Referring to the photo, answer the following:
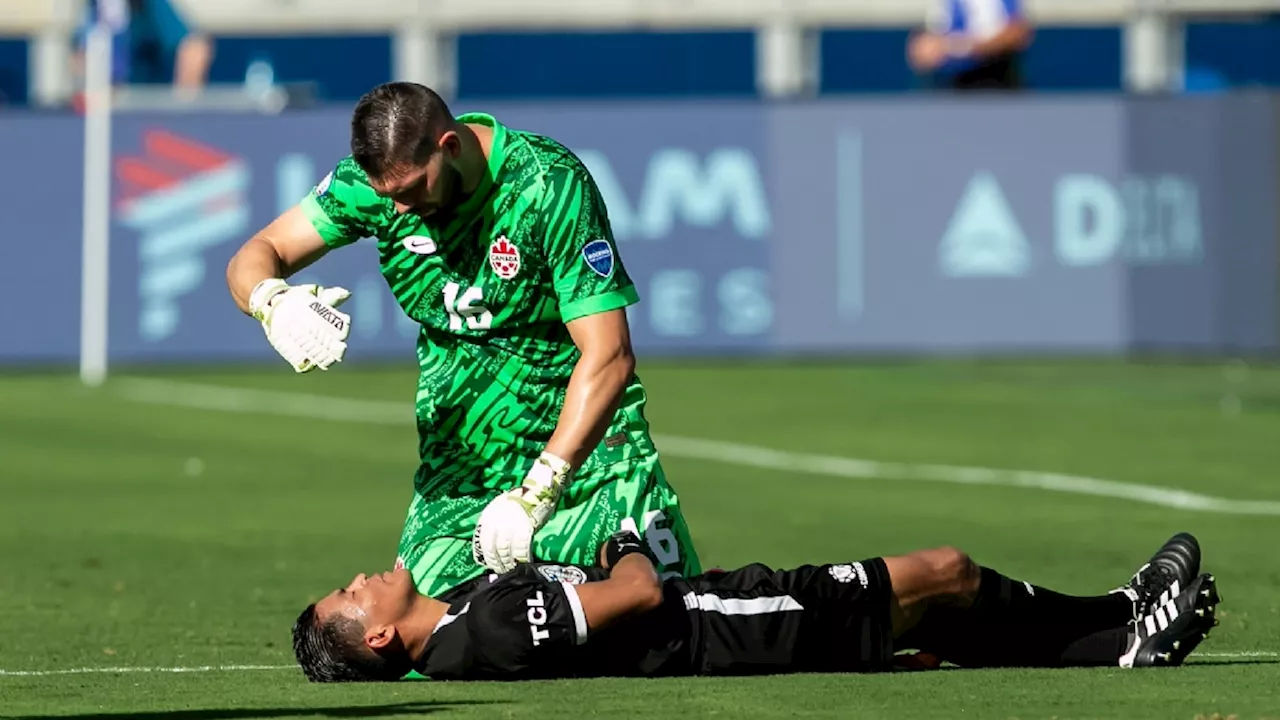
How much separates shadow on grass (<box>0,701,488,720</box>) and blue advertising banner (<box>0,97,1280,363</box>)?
13864 millimetres

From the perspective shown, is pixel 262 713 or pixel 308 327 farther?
pixel 308 327

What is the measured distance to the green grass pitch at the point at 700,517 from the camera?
7.72m

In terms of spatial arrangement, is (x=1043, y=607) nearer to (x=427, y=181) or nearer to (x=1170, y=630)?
(x=1170, y=630)

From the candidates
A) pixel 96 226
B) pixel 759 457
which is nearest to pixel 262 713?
pixel 759 457

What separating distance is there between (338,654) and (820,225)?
13.8 metres

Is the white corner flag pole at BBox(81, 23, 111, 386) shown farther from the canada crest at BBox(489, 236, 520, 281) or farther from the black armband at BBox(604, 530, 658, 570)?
the black armband at BBox(604, 530, 658, 570)

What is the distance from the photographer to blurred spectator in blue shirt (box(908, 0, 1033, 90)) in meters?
23.2

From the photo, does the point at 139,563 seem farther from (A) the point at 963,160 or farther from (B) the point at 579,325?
(A) the point at 963,160

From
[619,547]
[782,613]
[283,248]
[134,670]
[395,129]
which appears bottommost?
[134,670]

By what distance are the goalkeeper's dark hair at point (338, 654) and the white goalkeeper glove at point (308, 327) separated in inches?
28.4

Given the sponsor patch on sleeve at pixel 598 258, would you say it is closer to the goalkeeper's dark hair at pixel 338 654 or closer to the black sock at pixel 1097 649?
the goalkeeper's dark hair at pixel 338 654

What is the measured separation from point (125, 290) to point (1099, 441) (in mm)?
8190

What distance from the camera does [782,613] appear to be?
8.03 meters

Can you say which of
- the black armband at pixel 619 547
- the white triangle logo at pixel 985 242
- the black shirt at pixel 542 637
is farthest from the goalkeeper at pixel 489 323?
the white triangle logo at pixel 985 242
